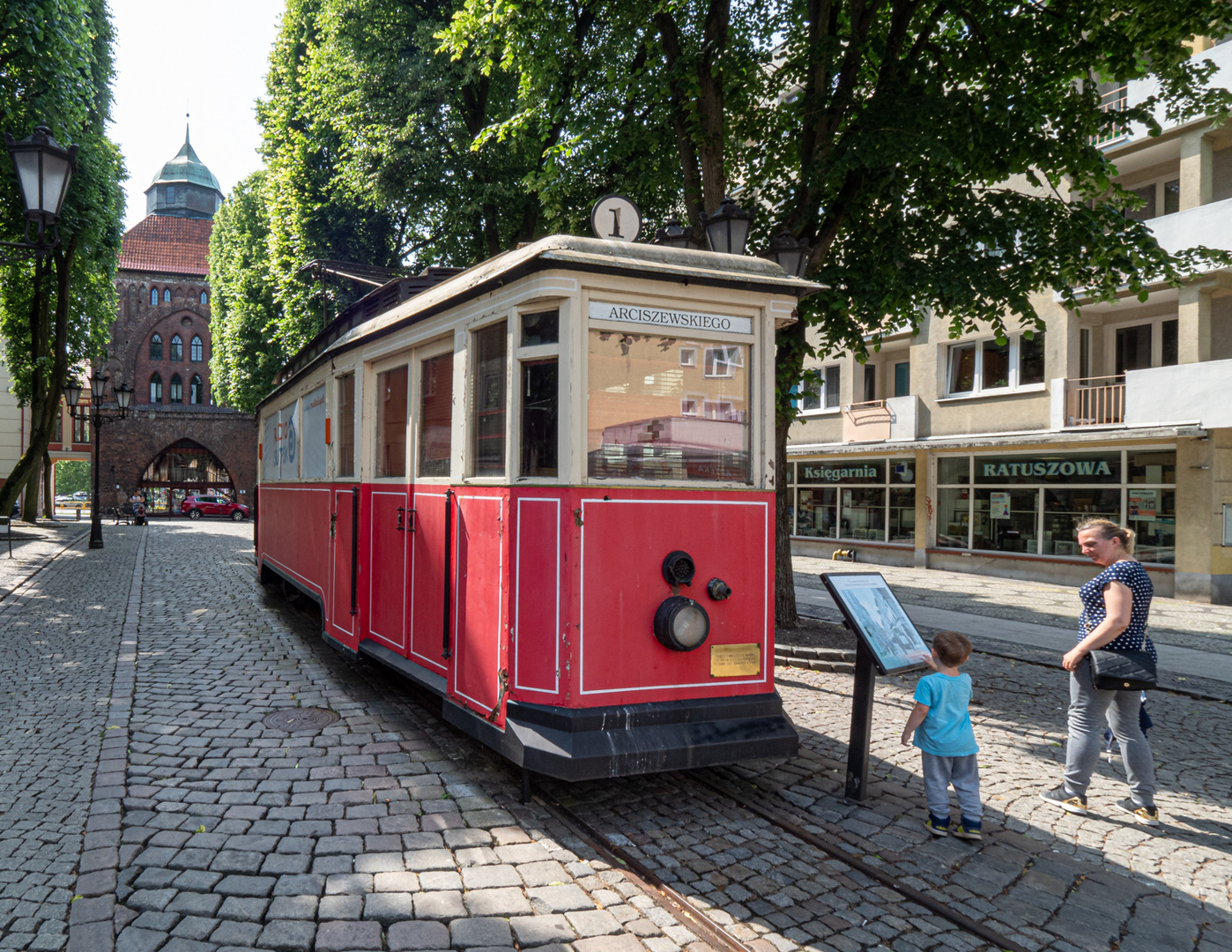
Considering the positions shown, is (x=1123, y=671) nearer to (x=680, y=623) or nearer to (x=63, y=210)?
(x=680, y=623)

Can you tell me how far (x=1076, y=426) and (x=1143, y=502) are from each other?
2012mm

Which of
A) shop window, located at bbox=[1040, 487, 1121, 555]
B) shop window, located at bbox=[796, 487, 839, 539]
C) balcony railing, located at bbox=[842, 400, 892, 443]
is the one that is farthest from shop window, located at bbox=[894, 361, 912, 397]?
shop window, located at bbox=[1040, 487, 1121, 555]

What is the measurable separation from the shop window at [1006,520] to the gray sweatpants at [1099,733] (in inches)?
592

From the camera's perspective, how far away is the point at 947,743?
13.9ft

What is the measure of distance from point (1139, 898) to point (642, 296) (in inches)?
145

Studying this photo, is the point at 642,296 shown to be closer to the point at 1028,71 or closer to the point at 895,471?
the point at 1028,71

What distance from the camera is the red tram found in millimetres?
4387

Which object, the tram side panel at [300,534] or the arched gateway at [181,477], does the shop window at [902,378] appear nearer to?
the tram side panel at [300,534]

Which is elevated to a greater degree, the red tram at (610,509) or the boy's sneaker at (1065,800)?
the red tram at (610,509)

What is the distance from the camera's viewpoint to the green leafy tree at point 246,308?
25.6 m

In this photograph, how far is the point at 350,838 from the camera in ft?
13.3

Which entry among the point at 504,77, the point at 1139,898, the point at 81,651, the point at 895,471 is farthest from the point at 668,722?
the point at 895,471

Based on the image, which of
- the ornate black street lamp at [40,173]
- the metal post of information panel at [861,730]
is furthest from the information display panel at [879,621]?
the ornate black street lamp at [40,173]

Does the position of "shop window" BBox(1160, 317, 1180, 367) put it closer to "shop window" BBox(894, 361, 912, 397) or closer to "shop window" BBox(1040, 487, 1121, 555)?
"shop window" BBox(1040, 487, 1121, 555)
